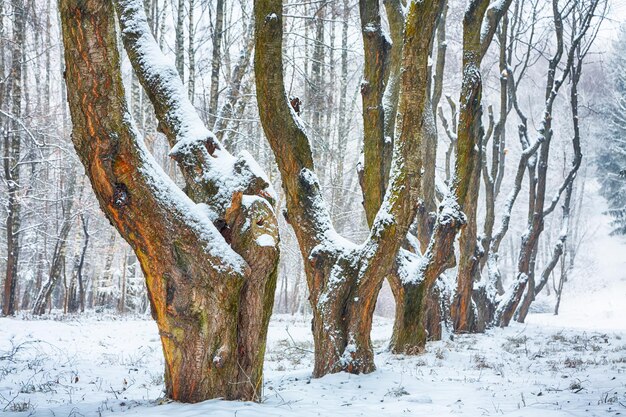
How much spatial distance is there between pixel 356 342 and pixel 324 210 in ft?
4.69

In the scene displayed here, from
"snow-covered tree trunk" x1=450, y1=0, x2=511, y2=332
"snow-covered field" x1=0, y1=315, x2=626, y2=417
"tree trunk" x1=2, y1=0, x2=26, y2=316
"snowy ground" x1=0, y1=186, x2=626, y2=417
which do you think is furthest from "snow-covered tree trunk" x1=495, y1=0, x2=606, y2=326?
"tree trunk" x1=2, y1=0, x2=26, y2=316

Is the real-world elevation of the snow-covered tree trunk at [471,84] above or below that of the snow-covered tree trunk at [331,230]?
above

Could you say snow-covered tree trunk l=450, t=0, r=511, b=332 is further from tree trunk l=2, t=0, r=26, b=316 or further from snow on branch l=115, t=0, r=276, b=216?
tree trunk l=2, t=0, r=26, b=316

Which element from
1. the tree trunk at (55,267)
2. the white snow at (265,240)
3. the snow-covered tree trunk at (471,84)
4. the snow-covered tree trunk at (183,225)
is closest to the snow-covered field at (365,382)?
the snow-covered tree trunk at (183,225)

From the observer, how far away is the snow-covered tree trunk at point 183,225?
11.5 ft

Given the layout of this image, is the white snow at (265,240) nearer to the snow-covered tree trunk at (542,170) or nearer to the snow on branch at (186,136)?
the snow on branch at (186,136)

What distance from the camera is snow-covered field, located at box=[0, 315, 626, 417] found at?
3605 millimetres

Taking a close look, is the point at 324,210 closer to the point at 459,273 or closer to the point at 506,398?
the point at 506,398

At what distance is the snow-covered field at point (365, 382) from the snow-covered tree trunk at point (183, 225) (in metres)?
0.37

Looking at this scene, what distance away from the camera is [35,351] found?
7164 millimetres

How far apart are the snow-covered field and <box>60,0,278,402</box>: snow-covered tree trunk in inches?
14.7

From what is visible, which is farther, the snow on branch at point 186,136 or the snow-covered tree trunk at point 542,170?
the snow-covered tree trunk at point 542,170

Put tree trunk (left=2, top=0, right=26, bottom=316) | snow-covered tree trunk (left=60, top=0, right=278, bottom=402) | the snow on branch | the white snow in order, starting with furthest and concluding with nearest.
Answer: tree trunk (left=2, top=0, right=26, bottom=316) < the snow on branch < the white snow < snow-covered tree trunk (left=60, top=0, right=278, bottom=402)

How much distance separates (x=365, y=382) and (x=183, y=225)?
250 cm
